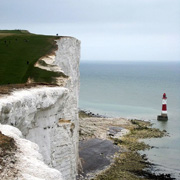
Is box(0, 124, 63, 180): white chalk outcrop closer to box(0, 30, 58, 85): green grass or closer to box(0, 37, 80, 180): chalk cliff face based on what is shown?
box(0, 37, 80, 180): chalk cliff face

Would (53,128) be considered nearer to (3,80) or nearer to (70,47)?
(3,80)

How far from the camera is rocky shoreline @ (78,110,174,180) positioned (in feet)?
111

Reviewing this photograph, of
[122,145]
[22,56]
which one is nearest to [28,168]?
[22,56]

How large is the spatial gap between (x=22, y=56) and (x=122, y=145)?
19479mm

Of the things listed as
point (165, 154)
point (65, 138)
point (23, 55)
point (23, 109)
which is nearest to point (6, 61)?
point (23, 55)

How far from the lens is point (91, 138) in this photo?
48.4 metres

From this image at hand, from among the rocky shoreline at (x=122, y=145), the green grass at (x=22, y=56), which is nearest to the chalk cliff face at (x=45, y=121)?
the green grass at (x=22, y=56)

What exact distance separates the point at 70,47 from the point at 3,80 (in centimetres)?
976

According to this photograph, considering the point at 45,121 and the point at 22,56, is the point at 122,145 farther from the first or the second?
the point at 45,121

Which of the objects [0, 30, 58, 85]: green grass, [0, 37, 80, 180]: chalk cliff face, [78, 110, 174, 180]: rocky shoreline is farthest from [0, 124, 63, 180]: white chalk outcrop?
[78, 110, 174, 180]: rocky shoreline

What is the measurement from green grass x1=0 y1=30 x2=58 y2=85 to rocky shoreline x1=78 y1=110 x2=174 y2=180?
35.7 feet

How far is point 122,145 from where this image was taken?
45.7 metres

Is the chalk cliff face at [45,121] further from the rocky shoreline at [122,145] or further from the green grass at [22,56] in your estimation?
the rocky shoreline at [122,145]

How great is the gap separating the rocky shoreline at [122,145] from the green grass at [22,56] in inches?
429
